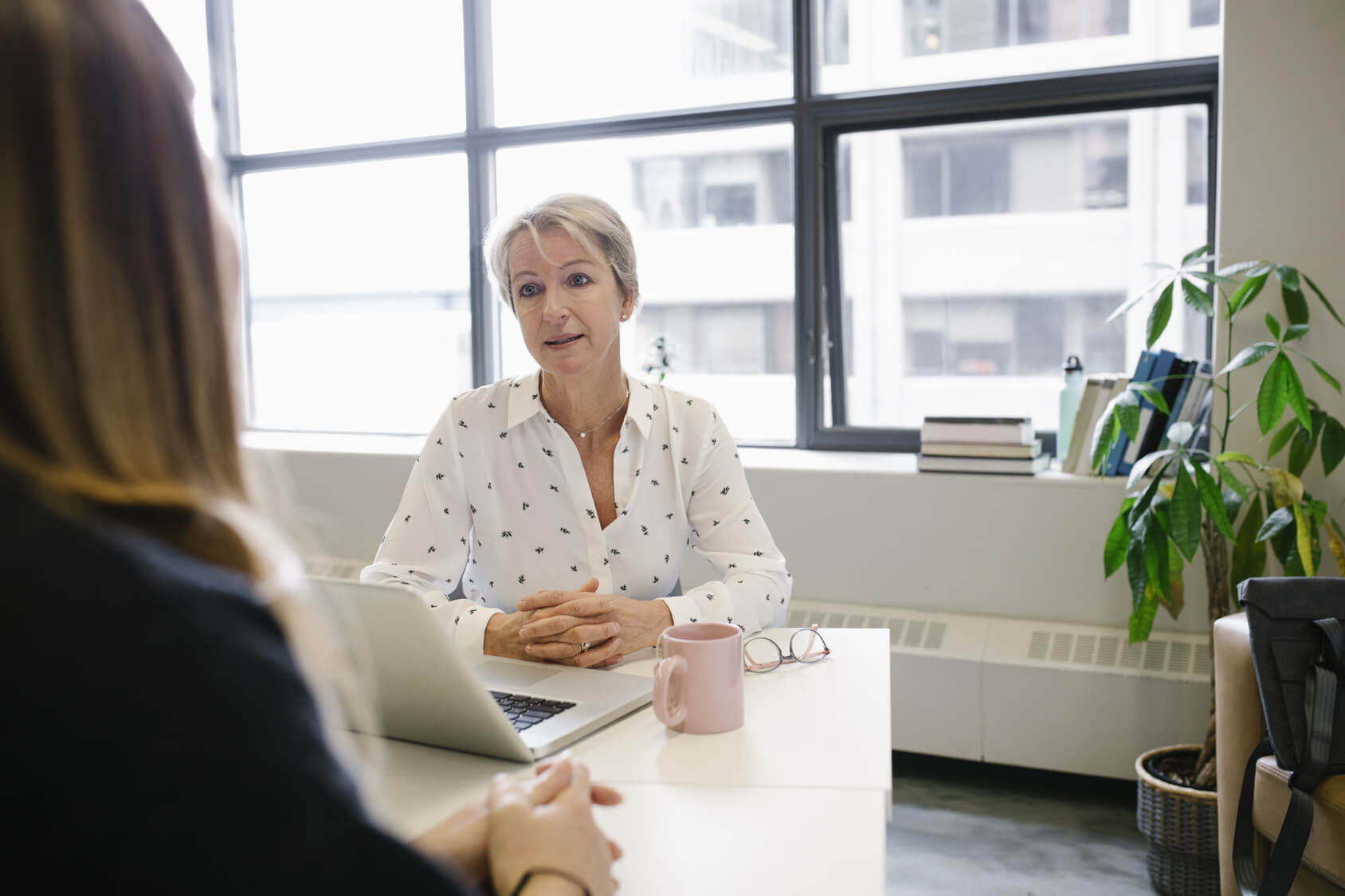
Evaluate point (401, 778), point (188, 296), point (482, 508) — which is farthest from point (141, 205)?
point (482, 508)

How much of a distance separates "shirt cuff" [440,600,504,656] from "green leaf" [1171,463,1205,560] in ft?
4.55

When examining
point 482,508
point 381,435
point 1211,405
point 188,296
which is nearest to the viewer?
point 188,296

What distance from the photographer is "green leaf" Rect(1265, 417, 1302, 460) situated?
2.23 m

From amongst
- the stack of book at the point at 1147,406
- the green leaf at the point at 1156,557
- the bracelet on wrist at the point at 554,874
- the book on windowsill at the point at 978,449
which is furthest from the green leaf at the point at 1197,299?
the bracelet on wrist at the point at 554,874

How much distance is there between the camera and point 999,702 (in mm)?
2615

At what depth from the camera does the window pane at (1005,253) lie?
9.30 ft

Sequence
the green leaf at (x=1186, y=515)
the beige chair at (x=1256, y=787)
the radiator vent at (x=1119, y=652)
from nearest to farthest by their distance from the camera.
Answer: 1. the beige chair at (x=1256, y=787)
2. the green leaf at (x=1186, y=515)
3. the radiator vent at (x=1119, y=652)

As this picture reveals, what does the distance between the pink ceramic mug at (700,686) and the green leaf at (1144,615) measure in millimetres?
1427

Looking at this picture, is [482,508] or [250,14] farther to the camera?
[250,14]

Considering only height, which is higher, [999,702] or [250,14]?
[250,14]

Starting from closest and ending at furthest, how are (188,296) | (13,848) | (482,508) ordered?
(13,848) → (188,296) → (482,508)

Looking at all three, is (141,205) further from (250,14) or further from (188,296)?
(250,14)

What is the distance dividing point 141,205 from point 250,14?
4.10 meters

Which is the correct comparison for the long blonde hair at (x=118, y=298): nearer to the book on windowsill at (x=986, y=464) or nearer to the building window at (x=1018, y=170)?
the book on windowsill at (x=986, y=464)
